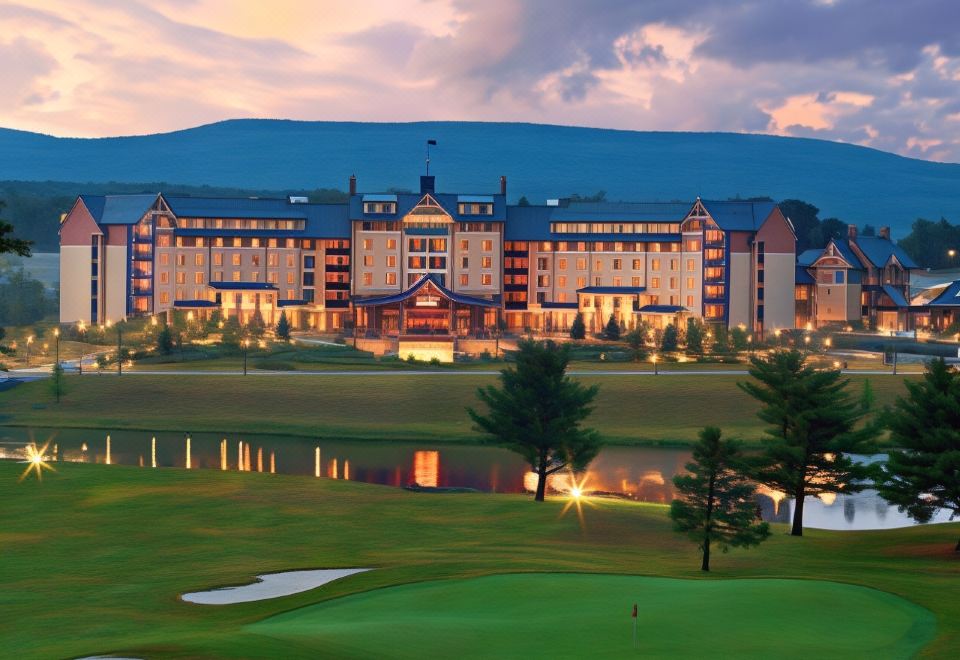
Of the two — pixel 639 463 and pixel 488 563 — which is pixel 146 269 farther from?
pixel 488 563

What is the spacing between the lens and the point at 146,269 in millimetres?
150750

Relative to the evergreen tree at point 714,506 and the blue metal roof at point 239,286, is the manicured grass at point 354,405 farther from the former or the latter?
the blue metal roof at point 239,286

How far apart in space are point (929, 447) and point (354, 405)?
5568 centimetres

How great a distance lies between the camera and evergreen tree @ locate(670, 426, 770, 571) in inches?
1716

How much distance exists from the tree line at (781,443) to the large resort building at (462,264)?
81919 millimetres

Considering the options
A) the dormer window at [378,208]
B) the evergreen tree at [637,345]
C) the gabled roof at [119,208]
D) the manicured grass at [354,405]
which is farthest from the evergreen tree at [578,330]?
the gabled roof at [119,208]

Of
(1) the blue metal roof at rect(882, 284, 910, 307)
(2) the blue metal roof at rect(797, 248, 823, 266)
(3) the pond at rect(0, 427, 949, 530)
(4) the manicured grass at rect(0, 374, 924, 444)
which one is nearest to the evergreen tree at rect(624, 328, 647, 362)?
(4) the manicured grass at rect(0, 374, 924, 444)

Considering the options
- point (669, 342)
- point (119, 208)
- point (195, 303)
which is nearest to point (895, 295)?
point (669, 342)

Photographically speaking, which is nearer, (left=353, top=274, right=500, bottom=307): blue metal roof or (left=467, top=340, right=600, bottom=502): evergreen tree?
(left=467, top=340, right=600, bottom=502): evergreen tree

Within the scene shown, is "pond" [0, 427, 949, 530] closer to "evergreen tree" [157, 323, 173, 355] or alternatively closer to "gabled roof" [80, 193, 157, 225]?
"evergreen tree" [157, 323, 173, 355]

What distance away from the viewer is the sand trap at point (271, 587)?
3562cm

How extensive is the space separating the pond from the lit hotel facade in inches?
2406

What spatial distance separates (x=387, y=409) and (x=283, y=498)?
37491mm

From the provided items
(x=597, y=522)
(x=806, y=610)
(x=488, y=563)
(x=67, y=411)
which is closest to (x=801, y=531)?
(x=597, y=522)
